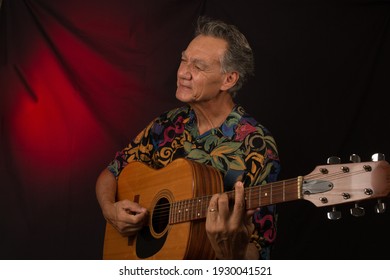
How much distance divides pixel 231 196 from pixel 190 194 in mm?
186

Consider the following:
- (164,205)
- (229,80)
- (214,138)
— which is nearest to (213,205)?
(164,205)

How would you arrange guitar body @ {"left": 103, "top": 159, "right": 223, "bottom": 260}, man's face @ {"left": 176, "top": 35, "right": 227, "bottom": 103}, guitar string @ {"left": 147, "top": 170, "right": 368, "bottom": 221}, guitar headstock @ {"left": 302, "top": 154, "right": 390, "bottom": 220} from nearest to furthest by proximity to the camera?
guitar headstock @ {"left": 302, "top": 154, "right": 390, "bottom": 220} < guitar string @ {"left": 147, "top": 170, "right": 368, "bottom": 221} < guitar body @ {"left": 103, "top": 159, "right": 223, "bottom": 260} < man's face @ {"left": 176, "top": 35, "right": 227, "bottom": 103}

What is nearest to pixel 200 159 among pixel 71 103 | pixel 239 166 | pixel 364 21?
pixel 239 166

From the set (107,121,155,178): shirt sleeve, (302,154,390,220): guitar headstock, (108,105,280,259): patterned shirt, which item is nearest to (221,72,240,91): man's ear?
(108,105,280,259): patterned shirt

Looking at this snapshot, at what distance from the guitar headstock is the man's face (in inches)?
32.1

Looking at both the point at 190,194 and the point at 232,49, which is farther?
the point at 232,49

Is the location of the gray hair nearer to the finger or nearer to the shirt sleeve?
the shirt sleeve

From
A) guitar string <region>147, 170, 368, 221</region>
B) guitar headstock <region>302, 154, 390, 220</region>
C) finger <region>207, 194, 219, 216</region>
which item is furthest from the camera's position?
finger <region>207, 194, 219, 216</region>

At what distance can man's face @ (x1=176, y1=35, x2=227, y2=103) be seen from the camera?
9.21 ft

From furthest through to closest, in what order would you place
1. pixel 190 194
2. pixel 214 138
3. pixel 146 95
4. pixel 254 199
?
pixel 146 95
pixel 214 138
pixel 190 194
pixel 254 199

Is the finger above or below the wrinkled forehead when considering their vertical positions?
below

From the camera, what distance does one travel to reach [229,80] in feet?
9.41

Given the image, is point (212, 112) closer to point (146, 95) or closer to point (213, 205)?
point (213, 205)

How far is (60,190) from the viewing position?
382 centimetres
